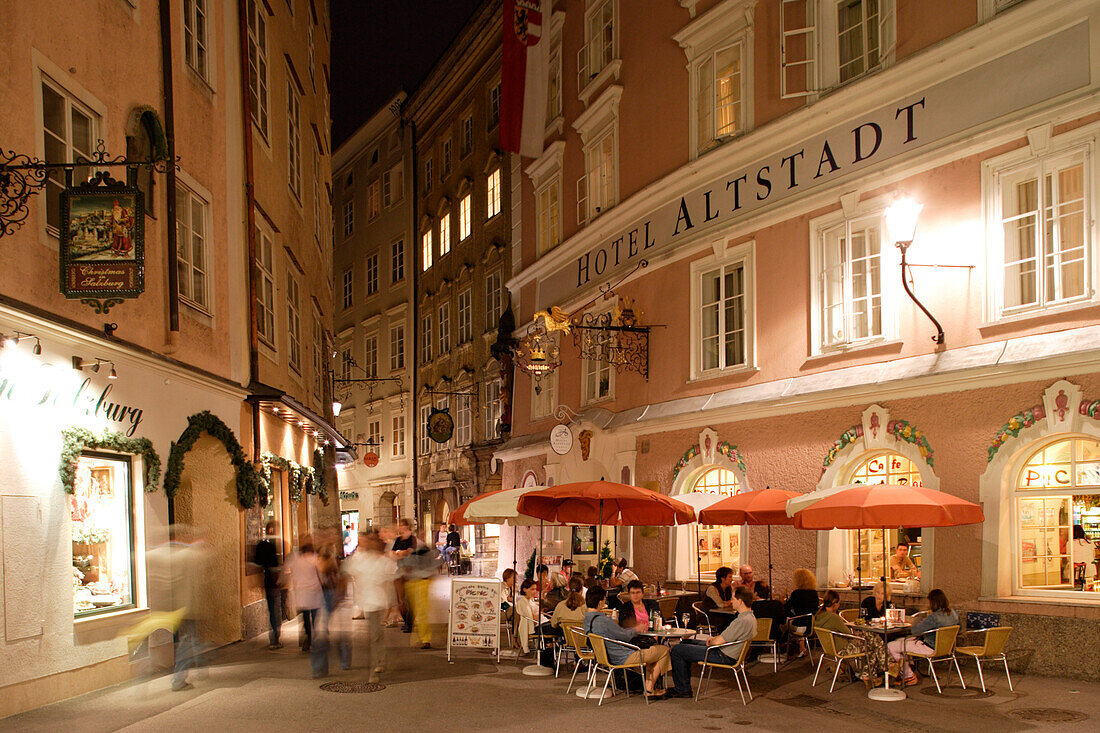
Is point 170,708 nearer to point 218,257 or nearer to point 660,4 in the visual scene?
point 218,257

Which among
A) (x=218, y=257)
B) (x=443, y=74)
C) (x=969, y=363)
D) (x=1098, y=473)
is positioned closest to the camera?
(x=1098, y=473)

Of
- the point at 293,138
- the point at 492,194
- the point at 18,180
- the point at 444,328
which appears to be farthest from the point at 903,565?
the point at 444,328

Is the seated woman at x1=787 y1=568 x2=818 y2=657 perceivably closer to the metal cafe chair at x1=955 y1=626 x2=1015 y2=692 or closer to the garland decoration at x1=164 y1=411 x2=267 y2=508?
the metal cafe chair at x1=955 y1=626 x2=1015 y2=692

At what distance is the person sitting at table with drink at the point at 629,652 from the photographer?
436 inches

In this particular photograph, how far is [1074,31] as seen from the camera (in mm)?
12000

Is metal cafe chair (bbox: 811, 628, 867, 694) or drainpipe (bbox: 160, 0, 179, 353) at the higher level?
drainpipe (bbox: 160, 0, 179, 353)

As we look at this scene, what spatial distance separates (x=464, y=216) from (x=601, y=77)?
14.3m

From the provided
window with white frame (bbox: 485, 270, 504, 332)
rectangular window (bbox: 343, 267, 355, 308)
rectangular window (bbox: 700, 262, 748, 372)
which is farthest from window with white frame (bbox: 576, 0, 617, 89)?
rectangular window (bbox: 343, 267, 355, 308)

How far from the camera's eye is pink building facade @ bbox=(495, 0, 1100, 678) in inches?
476

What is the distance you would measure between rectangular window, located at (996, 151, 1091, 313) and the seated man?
5379 mm

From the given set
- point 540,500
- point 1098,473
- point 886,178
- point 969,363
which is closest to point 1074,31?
point 886,178

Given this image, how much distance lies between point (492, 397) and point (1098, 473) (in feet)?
74.4

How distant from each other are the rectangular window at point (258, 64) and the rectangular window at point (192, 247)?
3831 mm

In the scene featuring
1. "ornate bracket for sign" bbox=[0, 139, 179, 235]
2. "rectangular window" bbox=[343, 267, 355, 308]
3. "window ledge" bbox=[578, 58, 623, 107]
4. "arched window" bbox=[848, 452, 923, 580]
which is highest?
"window ledge" bbox=[578, 58, 623, 107]
